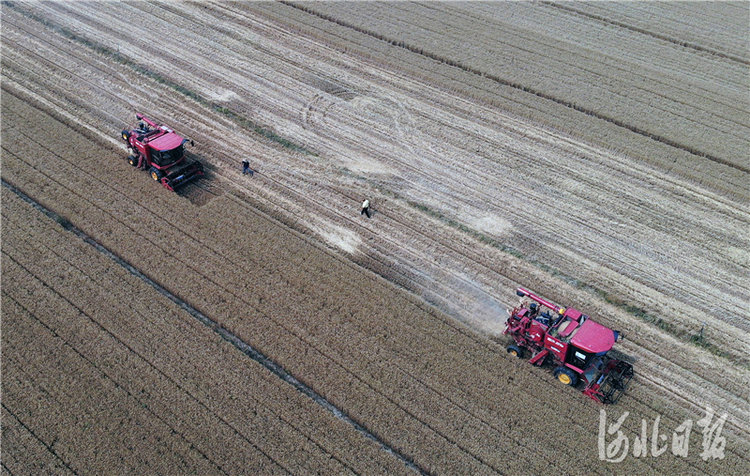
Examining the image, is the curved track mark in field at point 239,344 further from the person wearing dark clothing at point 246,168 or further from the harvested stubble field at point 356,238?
the person wearing dark clothing at point 246,168

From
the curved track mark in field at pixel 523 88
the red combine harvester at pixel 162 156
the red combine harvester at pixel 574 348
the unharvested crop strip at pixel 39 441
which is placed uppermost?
the curved track mark in field at pixel 523 88

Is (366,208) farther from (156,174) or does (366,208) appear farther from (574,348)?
(574,348)

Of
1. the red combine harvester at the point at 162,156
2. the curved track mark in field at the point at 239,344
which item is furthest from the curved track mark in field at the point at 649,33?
the curved track mark in field at the point at 239,344

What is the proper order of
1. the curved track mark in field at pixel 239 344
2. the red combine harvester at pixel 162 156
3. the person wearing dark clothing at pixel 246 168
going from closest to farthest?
the curved track mark in field at pixel 239 344
the red combine harvester at pixel 162 156
the person wearing dark clothing at pixel 246 168

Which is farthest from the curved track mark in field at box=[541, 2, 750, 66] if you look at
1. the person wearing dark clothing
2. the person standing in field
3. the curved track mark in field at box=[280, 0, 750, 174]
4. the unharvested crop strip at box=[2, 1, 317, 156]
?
the person wearing dark clothing

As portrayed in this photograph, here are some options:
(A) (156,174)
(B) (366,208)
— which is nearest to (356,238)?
(B) (366,208)

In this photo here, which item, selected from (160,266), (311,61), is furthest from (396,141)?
(160,266)
